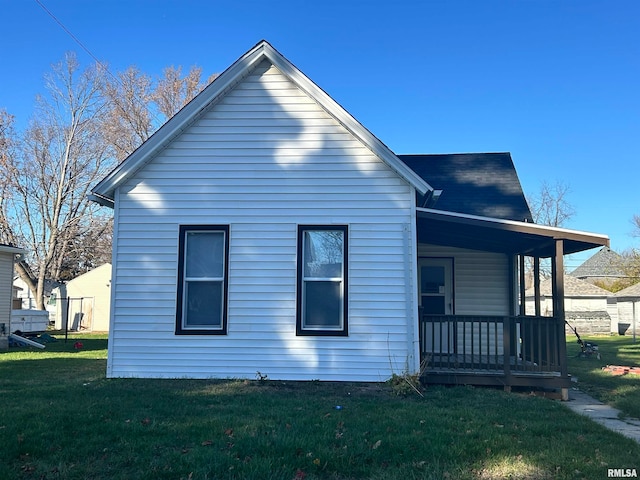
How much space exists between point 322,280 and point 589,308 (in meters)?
32.4

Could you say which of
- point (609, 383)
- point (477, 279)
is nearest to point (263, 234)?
point (477, 279)

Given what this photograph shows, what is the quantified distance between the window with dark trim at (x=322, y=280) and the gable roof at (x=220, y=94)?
1.47m

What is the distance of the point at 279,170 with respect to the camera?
30.5 feet

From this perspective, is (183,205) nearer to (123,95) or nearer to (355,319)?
(355,319)

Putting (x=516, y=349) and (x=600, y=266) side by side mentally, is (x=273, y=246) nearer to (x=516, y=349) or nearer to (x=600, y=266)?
(x=516, y=349)

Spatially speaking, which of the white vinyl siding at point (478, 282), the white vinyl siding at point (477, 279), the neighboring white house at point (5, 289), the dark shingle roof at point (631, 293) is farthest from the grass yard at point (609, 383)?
the dark shingle roof at point (631, 293)

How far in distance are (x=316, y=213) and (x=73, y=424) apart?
4.91 metres

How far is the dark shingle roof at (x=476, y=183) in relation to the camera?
11.8m

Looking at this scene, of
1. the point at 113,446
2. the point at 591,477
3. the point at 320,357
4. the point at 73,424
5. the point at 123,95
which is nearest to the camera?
the point at 591,477

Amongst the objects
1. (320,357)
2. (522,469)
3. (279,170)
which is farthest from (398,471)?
(279,170)

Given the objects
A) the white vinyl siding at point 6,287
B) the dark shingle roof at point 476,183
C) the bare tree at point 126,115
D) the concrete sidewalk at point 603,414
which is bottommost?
the concrete sidewalk at point 603,414

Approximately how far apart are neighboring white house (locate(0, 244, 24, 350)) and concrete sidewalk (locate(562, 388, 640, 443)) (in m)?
16.3

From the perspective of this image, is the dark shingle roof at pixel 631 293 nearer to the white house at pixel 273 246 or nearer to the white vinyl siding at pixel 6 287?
the white house at pixel 273 246

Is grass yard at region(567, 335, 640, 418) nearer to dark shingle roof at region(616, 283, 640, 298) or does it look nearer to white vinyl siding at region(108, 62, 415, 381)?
white vinyl siding at region(108, 62, 415, 381)
